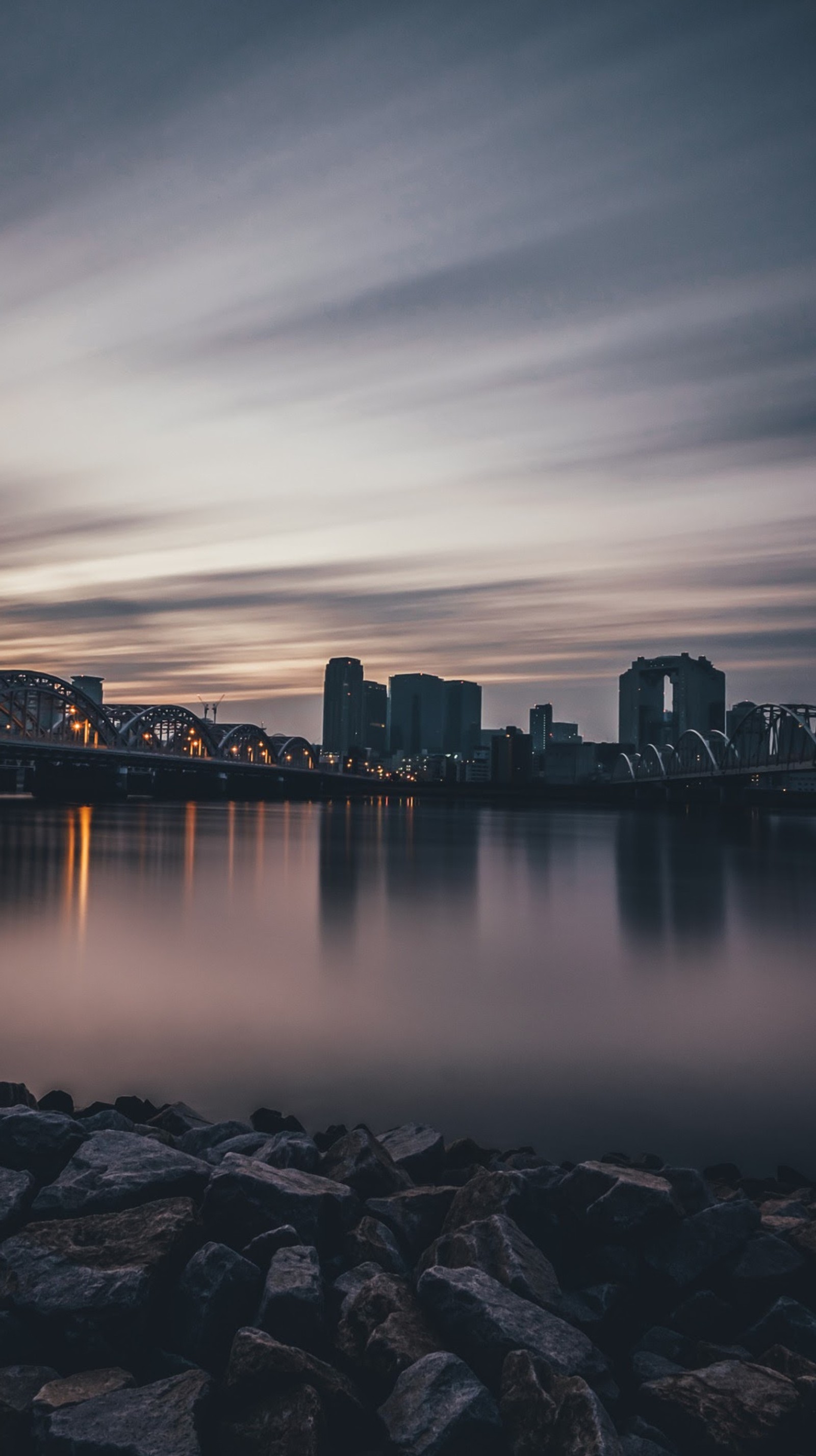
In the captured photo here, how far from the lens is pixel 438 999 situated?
1842cm

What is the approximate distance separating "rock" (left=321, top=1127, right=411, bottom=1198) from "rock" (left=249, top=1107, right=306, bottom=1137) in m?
1.85

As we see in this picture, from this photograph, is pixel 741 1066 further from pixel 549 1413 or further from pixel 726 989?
pixel 549 1413

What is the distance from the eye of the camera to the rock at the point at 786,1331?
20.1 feet

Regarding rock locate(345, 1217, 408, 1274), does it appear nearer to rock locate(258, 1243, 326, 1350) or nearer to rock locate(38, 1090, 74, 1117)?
rock locate(258, 1243, 326, 1350)

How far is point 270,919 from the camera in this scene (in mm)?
30062

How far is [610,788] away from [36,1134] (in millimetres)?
194580

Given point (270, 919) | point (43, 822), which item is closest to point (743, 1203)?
point (270, 919)

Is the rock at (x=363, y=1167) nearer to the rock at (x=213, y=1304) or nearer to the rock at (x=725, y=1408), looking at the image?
the rock at (x=213, y=1304)

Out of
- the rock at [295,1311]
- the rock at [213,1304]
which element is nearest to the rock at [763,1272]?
the rock at [295,1311]

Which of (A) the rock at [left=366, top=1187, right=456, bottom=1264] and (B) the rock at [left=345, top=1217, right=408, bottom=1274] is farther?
(A) the rock at [left=366, top=1187, right=456, bottom=1264]

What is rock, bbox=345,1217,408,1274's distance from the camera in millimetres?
6871

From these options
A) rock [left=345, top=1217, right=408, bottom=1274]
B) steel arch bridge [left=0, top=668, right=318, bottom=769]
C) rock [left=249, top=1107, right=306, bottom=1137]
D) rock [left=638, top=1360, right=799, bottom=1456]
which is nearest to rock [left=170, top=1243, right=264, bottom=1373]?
rock [left=345, top=1217, right=408, bottom=1274]

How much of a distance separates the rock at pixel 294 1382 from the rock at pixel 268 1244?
39.4 inches

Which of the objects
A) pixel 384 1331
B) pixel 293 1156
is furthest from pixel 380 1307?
pixel 293 1156
